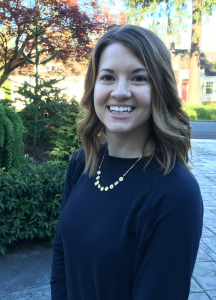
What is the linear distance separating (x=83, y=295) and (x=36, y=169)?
2.43 meters

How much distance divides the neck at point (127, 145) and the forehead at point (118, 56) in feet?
1.06

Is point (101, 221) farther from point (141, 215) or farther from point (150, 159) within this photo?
point (150, 159)

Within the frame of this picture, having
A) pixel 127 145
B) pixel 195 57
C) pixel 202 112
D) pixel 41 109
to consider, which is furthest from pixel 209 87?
pixel 127 145

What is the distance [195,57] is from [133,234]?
24116 mm

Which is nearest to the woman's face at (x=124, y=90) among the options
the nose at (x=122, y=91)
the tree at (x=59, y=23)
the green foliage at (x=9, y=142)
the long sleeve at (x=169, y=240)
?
the nose at (x=122, y=91)

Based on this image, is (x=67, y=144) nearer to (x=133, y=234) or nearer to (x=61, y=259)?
(x=61, y=259)

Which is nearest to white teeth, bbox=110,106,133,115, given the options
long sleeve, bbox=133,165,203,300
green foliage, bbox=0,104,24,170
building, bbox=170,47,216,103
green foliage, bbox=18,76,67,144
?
long sleeve, bbox=133,165,203,300

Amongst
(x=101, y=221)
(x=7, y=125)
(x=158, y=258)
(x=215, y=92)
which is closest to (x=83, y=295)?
(x=101, y=221)

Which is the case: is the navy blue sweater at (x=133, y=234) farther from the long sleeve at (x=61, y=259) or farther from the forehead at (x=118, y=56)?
the forehead at (x=118, y=56)

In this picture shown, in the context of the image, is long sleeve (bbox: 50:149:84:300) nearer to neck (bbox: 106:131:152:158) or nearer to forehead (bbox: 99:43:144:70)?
neck (bbox: 106:131:152:158)

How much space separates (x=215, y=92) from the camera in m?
37.6

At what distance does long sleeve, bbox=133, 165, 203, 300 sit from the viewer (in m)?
0.95

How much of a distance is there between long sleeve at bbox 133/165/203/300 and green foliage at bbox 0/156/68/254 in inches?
92.1

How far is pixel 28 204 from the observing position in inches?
123
